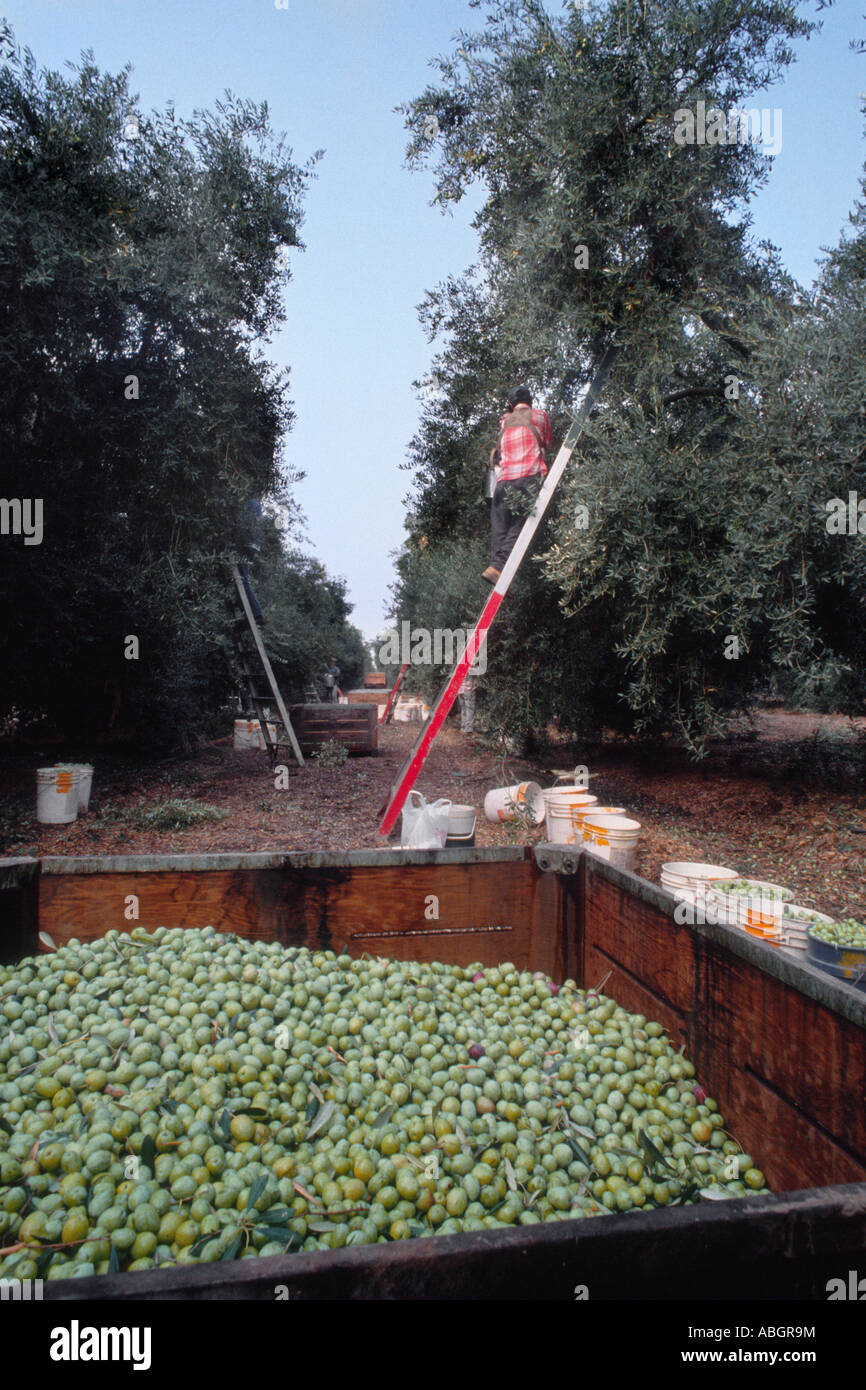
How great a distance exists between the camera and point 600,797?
943 centimetres

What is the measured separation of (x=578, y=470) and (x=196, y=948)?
6117mm

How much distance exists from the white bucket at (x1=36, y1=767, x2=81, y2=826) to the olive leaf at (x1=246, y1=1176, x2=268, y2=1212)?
7614 millimetres

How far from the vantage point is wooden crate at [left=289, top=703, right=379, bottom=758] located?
46.7 feet

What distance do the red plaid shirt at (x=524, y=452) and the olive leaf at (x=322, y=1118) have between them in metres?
6.40

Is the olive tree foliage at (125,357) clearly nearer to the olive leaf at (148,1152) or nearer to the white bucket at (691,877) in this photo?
the white bucket at (691,877)

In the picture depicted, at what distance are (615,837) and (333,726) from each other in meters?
9.55

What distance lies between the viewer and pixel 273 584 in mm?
18812

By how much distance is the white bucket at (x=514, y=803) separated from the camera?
8039 mm

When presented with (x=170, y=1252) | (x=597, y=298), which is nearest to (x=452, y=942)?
(x=170, y=1252)

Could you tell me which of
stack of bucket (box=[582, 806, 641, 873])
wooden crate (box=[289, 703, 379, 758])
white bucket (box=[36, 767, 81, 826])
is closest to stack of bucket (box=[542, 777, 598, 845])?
stack of bucket (box=[582, 806, 641, 873])

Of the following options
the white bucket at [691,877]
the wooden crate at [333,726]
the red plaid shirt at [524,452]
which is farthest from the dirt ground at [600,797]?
the red plaid shirt at [524,452]

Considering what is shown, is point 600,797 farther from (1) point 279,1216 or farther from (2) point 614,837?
(1) point 279,1216

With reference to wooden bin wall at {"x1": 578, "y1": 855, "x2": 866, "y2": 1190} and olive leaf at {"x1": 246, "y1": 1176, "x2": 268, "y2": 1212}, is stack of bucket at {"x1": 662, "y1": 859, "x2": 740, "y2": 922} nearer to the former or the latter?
wooden bin wall at {"x1": 578, "y1": 855, "x2": 866, "y2": 1190}

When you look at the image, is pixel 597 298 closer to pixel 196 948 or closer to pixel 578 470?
pixel 578 470
